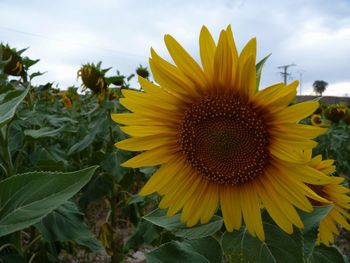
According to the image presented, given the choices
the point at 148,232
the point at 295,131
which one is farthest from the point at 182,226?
the point at 148,232

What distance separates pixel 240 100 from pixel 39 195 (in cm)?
41

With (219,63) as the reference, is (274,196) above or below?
below

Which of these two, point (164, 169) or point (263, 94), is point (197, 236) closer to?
point (164, 169)

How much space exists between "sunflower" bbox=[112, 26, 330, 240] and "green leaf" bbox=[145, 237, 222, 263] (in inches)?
1.8

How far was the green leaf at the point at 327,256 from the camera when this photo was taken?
959 mm

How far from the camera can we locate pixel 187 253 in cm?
87

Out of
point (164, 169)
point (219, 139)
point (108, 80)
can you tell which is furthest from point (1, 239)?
point (108, 80)

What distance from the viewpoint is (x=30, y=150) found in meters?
2.42

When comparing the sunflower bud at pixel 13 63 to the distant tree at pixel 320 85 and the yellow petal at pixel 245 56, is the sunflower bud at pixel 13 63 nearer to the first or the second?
the yellow petal at pixel 245 56

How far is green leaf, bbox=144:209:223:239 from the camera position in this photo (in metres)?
0.86

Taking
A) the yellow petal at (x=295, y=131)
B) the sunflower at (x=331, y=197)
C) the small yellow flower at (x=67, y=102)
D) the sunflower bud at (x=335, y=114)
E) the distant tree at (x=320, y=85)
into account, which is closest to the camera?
the yellow petal at (x=295, y=131)

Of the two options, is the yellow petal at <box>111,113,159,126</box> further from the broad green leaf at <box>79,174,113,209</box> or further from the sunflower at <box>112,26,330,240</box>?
the broad green leaf at <box>79,174,113,209</box>

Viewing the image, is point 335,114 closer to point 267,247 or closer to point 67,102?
point 67,102

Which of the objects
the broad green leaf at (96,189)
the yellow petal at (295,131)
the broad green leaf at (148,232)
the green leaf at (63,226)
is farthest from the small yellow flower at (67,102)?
the yellow petal at (295,131)
